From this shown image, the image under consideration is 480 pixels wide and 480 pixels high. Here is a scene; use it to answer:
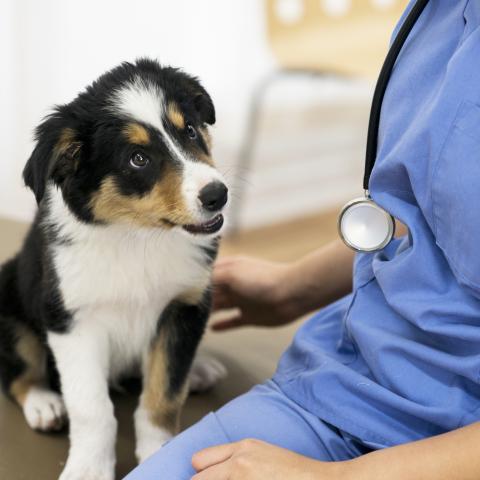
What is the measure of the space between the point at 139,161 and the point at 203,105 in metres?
0.18

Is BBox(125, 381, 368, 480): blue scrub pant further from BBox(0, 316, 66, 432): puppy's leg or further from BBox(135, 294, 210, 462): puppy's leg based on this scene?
BBox(0, 316, 66, 432): puppy's leg

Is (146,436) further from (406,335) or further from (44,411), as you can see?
(406,335)

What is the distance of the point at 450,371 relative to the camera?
101cm

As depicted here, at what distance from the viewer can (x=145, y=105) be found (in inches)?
48.9

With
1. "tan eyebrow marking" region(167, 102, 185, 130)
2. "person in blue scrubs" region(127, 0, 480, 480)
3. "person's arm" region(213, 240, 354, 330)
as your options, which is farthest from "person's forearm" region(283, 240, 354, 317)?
"tan eyebrow marking" region(167, 102, 185, 130)

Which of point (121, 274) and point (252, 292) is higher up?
point (121, 274)

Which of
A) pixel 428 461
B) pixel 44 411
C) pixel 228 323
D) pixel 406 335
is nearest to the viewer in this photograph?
pixel 428 461

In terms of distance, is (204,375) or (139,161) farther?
(204,375)

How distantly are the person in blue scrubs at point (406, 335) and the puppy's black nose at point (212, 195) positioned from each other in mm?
231

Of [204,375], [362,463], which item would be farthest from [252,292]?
[362,463]

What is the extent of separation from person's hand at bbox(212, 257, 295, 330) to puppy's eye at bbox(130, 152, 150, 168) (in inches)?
13.1

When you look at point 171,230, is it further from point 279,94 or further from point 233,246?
point 279,94

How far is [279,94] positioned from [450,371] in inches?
143

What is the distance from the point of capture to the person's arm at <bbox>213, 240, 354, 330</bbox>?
1444 millimetres
